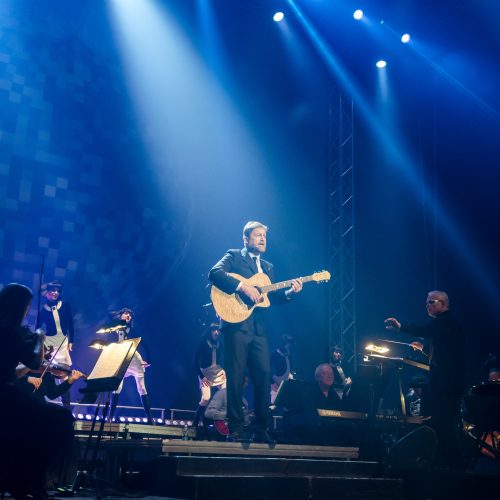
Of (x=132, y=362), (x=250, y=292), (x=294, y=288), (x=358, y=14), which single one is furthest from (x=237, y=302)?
(x=358, y=14)

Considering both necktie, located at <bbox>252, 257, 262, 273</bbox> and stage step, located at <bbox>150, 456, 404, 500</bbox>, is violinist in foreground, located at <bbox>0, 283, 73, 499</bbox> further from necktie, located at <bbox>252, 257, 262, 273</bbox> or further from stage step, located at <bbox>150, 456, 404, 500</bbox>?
necktie, located at <bbox>252, 257, 262, 273</bbox>

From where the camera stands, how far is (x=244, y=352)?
6535mm

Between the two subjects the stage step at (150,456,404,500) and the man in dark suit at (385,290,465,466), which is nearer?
the stage step at (150,456,404,500)

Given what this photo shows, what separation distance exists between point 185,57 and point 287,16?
309 cm

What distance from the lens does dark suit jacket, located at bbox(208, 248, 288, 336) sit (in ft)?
21.6

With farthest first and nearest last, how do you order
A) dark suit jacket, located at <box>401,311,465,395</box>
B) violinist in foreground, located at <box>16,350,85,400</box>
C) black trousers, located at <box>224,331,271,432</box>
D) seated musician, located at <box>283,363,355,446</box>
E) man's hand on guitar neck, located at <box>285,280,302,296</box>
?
seated musician, located at <box>283,363,355,446</box> → dark suit jacket, located at <box>401,311,465,395</box> → man's hand on guitar neck, located at <box>285,280,302,296</box> → black trousers, located at <box>224,331,271,432</box> → violinist in foreground, located at <box>16,350,85,400</box>

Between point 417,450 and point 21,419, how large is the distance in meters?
4.33

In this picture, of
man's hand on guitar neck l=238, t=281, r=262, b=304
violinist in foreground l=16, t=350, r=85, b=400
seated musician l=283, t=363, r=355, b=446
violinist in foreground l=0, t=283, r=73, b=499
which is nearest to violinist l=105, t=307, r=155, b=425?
violinist in foreground l=16, t=350, r=85, b=400

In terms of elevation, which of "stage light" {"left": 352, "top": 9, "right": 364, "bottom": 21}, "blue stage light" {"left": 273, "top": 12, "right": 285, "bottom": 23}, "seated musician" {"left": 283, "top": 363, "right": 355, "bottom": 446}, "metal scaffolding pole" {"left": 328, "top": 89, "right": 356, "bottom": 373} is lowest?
"seated musician" {"left": 283, "top": 363, "right": 355, "bottom": 446}

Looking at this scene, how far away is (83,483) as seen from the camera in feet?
19.6

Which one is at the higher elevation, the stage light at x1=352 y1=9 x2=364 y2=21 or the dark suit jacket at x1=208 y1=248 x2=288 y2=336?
the stage light at x1=352 y1=9 x2=364 y2=21

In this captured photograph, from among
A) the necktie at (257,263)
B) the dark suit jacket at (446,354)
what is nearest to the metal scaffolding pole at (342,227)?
the dark suit jacket at (446,354)

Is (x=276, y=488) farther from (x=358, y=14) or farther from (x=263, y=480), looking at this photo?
(x=358, y=14)

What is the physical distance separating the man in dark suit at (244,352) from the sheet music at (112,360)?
139cm
